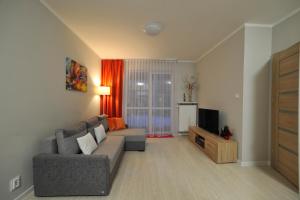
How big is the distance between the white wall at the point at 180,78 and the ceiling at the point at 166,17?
173 centimetres

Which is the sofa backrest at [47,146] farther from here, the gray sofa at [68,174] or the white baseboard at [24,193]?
the white baseboard at [24,193]

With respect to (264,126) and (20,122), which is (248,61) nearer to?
(264,126)

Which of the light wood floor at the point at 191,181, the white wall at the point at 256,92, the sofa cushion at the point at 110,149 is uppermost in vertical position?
the white wall at the point at 256,92

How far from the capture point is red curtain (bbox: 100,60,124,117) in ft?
17.5

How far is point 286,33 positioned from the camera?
2.70 metres

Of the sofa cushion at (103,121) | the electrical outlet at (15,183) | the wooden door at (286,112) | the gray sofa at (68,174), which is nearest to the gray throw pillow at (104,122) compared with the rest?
the sofa cushion at (103,121)

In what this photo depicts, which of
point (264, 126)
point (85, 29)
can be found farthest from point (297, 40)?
point (85, 29)

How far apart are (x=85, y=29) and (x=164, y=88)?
3137 mm

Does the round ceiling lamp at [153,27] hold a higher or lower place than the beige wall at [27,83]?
higher

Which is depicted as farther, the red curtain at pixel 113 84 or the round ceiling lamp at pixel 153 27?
the red curtain at pixel 113 84

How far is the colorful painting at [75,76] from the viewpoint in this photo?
3089mm

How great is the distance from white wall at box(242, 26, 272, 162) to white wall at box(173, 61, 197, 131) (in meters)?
2.73

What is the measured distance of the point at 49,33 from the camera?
2496 mm

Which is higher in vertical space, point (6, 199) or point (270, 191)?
point (6, 199)
